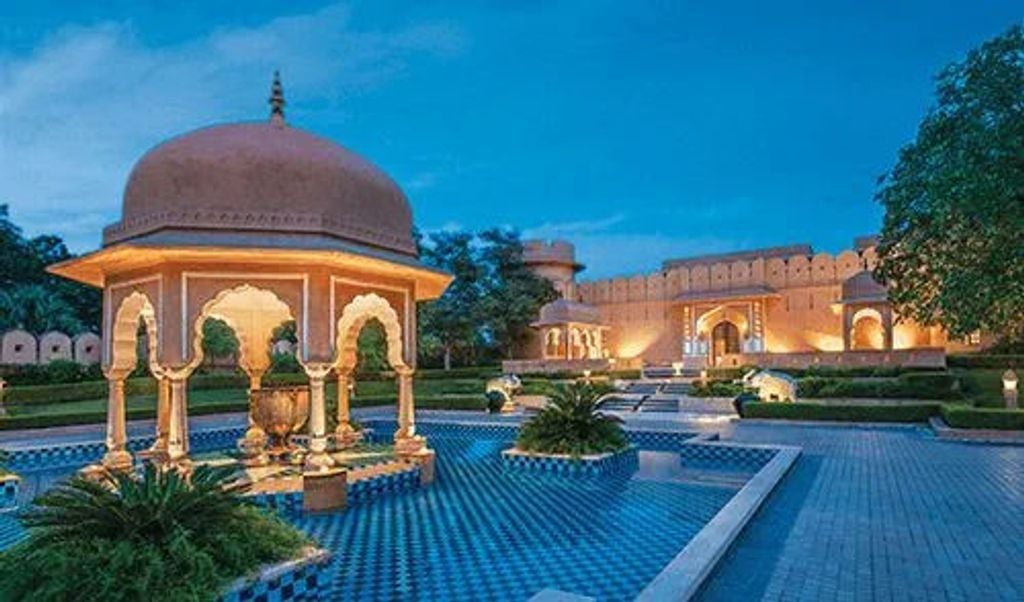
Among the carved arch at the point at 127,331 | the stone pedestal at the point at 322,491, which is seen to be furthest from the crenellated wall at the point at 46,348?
the stone pedestal at the point at 322,491

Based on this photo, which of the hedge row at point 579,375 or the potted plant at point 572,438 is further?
the hedge row at point 579,375

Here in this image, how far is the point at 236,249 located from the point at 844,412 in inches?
553

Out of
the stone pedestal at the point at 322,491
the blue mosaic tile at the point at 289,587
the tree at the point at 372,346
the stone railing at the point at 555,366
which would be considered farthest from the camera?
the stone railing at the point at 555,366

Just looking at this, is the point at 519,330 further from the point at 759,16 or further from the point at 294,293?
the point at 294,293

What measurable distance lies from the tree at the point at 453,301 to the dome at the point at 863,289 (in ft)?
54.9

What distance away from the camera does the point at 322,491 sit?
25.5ft

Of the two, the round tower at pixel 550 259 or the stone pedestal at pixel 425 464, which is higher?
the round tower at pixel 550 259

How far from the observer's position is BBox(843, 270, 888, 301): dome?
25891mm

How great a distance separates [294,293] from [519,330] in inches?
1141

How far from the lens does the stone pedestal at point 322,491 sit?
25.4ft

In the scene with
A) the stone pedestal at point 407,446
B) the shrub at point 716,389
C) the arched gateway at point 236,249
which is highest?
the arched gateway at point 236,249

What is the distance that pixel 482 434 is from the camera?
16203 millimetres

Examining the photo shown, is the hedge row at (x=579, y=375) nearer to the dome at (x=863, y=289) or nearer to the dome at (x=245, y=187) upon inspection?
the dome at (x=863, y=289)

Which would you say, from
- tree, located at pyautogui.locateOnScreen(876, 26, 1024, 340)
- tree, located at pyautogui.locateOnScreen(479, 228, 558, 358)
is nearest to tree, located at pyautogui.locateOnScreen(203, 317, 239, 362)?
tree, located at pyautogui.locateOnScreen(479, 228, 558, 358)
